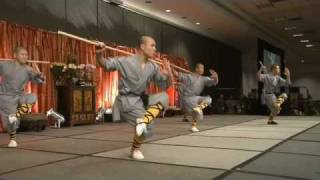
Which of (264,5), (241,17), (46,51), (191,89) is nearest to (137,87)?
(191,89)

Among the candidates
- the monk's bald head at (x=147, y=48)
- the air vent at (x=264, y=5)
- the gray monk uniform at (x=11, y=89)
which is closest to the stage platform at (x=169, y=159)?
the gray monk uniform at (x=11, y=89)

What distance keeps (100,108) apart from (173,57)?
446 cm

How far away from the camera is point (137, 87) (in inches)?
147

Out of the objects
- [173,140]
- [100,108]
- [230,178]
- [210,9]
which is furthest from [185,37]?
[230,178]

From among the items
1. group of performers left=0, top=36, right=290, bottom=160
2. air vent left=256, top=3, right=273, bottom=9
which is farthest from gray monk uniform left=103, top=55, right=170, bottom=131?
air vent left=256, top=3, right=273, bottom=9

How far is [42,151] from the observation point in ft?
13.8

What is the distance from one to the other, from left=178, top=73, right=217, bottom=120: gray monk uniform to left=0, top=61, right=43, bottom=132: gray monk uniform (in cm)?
272

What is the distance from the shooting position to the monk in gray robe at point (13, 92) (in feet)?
15.1

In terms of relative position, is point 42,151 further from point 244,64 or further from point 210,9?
point 244,64

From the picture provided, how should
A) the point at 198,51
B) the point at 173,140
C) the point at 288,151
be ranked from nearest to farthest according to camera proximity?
the point at 288,151 → the point at 173,140 → the point at 198,51

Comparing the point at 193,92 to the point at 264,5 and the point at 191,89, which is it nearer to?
the point at 191,89

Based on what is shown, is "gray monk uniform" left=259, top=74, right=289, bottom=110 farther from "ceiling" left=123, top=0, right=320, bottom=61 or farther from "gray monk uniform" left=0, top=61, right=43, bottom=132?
"gray monk uniform" left=0, top=61, right=43, bottom=132

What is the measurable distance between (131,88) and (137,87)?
0.06m

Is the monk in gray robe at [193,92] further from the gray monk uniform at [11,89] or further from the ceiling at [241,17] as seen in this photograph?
the ceiling at [241,17]
